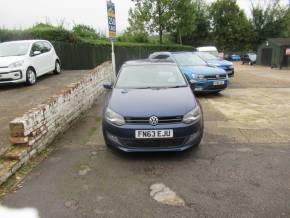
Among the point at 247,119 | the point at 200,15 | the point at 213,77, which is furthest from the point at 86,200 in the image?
the point at 200,15

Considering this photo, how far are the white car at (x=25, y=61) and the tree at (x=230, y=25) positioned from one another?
4763 centimetres

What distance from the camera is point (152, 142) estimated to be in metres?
4.66

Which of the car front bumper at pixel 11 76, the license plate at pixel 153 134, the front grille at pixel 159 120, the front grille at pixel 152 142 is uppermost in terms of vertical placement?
the car front bumper at pixel 11 76

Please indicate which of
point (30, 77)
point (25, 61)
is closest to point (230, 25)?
point (30, 77)

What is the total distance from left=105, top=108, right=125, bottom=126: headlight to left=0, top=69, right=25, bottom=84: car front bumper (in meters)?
6.01

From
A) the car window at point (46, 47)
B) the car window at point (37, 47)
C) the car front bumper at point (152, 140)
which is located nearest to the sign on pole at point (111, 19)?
the car window at point (37, 47)

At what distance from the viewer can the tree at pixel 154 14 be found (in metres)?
29.2

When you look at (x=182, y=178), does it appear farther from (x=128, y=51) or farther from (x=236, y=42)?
(x=236, y=42)

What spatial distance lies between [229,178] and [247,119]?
3459mm

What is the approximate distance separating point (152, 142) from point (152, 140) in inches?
1.5

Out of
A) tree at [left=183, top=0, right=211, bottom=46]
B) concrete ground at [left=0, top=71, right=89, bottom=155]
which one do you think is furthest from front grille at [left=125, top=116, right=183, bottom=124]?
tree at [left=183, top=0, right=211, bottom=46]

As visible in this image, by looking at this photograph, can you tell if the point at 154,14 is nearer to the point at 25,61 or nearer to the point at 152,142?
the point at 25,61

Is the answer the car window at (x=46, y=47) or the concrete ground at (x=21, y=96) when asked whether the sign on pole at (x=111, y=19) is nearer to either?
the concrete ground at (x=21, y=96)

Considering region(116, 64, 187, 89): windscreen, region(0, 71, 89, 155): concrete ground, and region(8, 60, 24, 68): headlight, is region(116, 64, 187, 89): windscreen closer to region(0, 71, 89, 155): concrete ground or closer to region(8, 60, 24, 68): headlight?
region(0, 71, 89, 155): concrete ground
